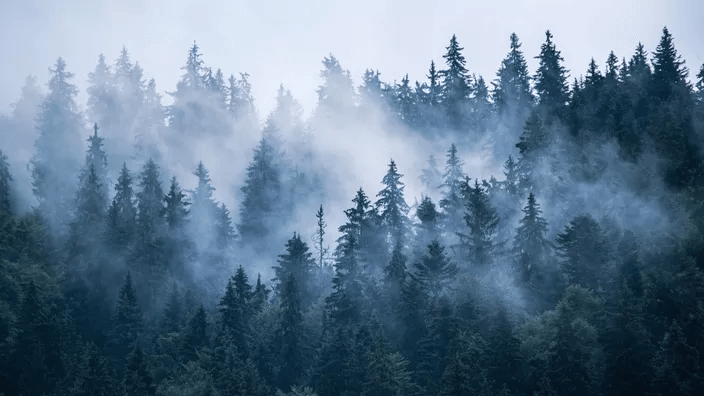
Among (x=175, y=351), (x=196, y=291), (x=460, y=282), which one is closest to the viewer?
(x=460, y=282)

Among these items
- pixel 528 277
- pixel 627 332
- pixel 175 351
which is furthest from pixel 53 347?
pixel 627 332

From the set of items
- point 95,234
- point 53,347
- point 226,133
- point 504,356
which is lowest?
point 504,356

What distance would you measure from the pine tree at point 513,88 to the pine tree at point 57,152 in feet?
186

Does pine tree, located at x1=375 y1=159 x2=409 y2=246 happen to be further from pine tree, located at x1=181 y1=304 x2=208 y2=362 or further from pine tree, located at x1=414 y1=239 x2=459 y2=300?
pine tree, located at x1=181 y1=304 x2=208 y2=362

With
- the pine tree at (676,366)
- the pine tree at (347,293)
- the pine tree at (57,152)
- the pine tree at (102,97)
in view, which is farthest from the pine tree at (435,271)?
the pine tree at (102,97)

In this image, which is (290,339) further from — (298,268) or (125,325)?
(125,325)

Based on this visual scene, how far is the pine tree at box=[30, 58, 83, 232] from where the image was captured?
3642 inches

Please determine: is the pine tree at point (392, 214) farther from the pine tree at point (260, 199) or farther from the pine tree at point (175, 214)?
the pine tree at point (260, 199)

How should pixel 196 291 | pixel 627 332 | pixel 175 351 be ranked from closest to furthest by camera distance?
pixel 627 332 < pixel 175 351 < pixel 196 291

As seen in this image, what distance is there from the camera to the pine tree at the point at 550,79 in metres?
92.6

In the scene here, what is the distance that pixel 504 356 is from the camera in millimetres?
55500

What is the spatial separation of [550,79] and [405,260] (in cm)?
3771

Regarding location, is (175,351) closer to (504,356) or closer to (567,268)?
(504,356)

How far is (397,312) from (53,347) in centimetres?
3110
